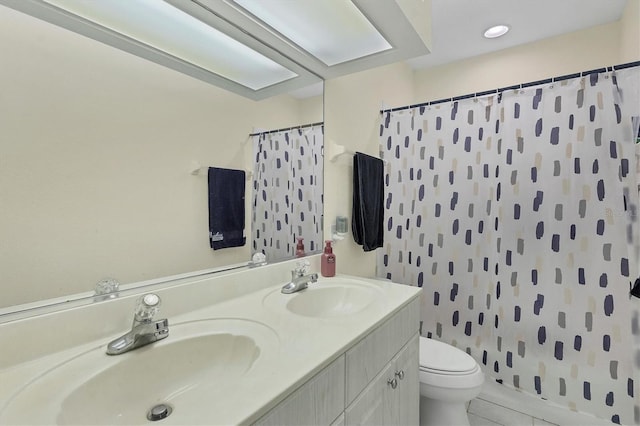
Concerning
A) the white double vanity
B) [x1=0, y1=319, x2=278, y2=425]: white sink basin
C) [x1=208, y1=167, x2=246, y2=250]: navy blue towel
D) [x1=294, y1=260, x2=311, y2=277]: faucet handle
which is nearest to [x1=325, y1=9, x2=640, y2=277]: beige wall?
[x1=294, y1=260, x2=311, y2=277]: faucet handle

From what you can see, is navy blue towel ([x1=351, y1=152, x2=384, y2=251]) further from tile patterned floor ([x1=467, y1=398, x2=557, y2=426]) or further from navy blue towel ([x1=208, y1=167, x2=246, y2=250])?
tile patterned floor ([x1=467, y1=398, x2=557, y2=426])

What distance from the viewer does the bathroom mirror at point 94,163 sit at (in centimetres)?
72

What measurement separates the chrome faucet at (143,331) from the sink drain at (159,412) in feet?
0.51

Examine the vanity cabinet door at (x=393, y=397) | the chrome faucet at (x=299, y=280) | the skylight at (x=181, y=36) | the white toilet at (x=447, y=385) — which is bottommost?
the white toilet at (x=447, y=385)

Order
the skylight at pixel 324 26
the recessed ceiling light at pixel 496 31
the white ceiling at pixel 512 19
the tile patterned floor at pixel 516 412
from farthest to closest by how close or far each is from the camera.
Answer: the recessed ceiling light at pixel 496 31
the white ceiling at pixel 512 19
the tile patterned floor at pixel 516 412
the skylight at pixel 324 26

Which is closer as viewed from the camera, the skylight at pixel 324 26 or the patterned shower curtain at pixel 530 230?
the skylight at pixel 324 26

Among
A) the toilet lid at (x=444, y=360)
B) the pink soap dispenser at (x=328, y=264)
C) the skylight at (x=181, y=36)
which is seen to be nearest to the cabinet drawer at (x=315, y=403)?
the pink soap dispenser at (x=328, y=264)

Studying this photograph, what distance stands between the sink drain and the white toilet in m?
1.20

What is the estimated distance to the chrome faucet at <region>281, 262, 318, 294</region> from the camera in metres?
1.23

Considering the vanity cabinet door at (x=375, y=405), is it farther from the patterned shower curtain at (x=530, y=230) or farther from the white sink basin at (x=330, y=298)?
the patterned shower curtain at (x=530, y=230)

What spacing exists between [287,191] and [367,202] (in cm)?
69

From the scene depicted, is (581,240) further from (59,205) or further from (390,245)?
(59,205)

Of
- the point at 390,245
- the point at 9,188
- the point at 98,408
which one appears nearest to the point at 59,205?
the point at 9,188

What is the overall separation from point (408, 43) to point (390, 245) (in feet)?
4.50
